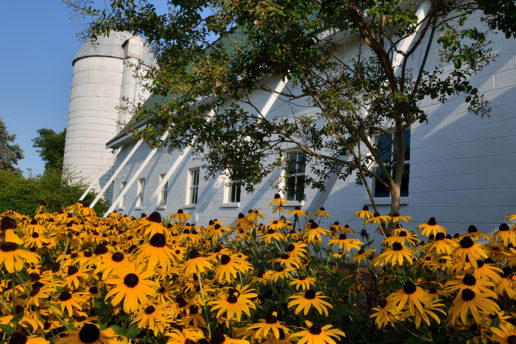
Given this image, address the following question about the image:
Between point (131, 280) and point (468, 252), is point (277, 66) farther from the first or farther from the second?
point (131, 280)

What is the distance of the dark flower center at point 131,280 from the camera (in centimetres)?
139

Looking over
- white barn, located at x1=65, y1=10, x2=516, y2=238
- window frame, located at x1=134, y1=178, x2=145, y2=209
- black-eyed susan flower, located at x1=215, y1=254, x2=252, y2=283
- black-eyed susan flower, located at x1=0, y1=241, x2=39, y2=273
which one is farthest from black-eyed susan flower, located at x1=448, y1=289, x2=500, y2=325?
window frame, located at x1=134, y1=178, x2=145, y2=209

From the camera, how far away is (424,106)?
6.48m

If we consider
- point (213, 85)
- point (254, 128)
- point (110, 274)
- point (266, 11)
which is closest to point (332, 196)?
point (254, 128)

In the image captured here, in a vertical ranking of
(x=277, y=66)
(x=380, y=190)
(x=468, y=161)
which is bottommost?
(x=380, y=190)

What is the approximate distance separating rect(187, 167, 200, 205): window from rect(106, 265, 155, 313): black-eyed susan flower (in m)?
11.2

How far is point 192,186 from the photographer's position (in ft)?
42.2

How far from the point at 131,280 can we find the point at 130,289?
0.03 metres

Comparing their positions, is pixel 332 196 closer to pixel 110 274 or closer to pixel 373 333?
pixel 373 333

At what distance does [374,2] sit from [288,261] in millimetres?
2462

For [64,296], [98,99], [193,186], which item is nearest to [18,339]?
Answer: [64,296]

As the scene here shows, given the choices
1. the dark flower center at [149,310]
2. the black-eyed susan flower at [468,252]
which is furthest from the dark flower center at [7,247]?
the black-eyed susan flower at [468,252]

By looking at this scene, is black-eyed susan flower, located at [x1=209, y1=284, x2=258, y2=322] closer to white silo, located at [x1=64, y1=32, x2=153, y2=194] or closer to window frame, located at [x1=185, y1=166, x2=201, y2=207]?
window frame, located at [x1=185, y1=166, x2=201, y2=207]

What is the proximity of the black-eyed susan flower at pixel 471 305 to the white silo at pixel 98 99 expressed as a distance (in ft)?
70.4
